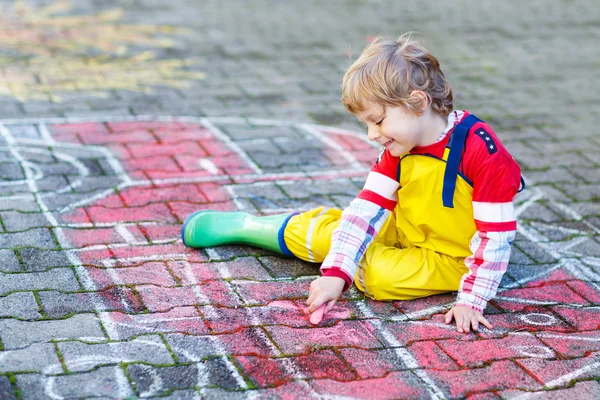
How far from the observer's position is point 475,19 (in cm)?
844

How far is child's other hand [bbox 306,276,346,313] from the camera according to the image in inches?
118

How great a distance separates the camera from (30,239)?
11.7ft

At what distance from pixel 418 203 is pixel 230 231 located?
0.86 m

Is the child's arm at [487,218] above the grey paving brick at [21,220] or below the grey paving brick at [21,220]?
above

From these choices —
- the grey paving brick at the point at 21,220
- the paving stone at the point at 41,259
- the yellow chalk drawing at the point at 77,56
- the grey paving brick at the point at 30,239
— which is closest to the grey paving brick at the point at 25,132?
the yellow chalk drawing at the point at 77,56

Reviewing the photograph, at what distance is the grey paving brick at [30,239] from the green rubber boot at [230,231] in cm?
57

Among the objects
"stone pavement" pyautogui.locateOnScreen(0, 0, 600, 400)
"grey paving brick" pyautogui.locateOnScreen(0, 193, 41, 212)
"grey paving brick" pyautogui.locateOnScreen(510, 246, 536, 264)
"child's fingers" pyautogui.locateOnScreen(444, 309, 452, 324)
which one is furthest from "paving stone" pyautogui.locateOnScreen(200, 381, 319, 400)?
"grey paving brick" pyautogui.locateOnScreen(0, 193, 41, 212)

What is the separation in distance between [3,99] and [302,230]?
2886mm

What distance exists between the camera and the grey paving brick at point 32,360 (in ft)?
8.46

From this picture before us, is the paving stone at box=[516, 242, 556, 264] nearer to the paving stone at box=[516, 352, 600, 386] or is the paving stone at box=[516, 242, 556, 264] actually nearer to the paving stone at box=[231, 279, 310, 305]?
the paving stone at box=[516, 352, 600, 386]

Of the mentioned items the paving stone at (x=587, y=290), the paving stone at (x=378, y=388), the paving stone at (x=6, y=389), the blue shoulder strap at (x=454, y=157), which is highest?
the blue shoulder strap at (x=454, y=157)

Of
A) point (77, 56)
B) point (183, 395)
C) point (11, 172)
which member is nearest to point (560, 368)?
point (183, 395)

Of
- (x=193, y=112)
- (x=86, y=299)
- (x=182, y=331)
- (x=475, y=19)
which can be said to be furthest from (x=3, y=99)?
(x=475, y=19)

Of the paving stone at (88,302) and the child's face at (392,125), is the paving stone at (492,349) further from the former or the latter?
the paving stone at (88,302)
